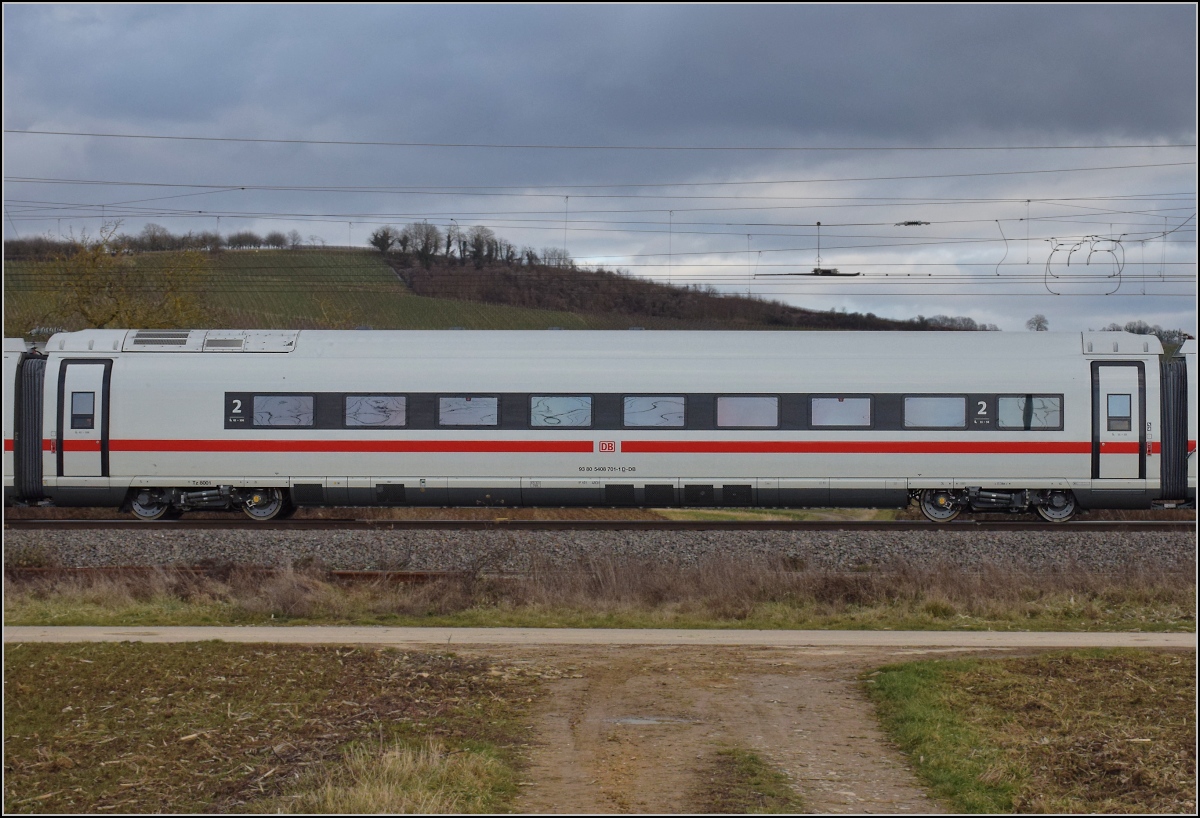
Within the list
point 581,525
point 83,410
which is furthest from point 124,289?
point 581,525

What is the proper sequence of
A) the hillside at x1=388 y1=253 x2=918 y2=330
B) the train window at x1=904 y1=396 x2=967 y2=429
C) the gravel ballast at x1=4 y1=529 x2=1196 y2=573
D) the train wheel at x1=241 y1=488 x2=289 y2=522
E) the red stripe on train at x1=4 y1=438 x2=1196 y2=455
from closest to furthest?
the gravel ballast at x1=4 y1=529 x2=1196 y2=573, the red stripe on train at x1=4 y1=438 x2=1196 y2=455, the train window at x1=904 y1=396 x2=967 y2=429, the train wheel at x1=241 y1=488 x2=289 y2=522, the hillside at x1=388 y1=253 x2=918 y2=330

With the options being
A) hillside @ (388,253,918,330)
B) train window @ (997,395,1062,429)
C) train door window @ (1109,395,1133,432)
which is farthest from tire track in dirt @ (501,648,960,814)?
hillside @ (388,253,918,330)

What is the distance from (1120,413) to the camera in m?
21.4

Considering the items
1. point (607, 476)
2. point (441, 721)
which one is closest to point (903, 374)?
point (607, 476)

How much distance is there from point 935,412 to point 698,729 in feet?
41.5

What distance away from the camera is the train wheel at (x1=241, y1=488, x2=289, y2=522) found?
2219 centimetres

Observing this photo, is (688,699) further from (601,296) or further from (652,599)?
(601,296)

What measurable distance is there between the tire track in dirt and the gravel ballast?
5.09 meters

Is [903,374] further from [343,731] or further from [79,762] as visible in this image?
[79,762]

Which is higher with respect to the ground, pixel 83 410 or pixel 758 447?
pixel 83 410

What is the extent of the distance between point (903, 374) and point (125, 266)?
29.8 meters

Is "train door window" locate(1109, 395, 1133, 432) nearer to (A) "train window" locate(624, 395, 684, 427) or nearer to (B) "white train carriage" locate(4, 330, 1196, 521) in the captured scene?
(B) "white train carriage" locate(4, 330, 1196, 521)

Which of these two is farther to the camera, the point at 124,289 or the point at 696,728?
the point at 124,289

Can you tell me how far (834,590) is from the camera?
1675 centimetres
